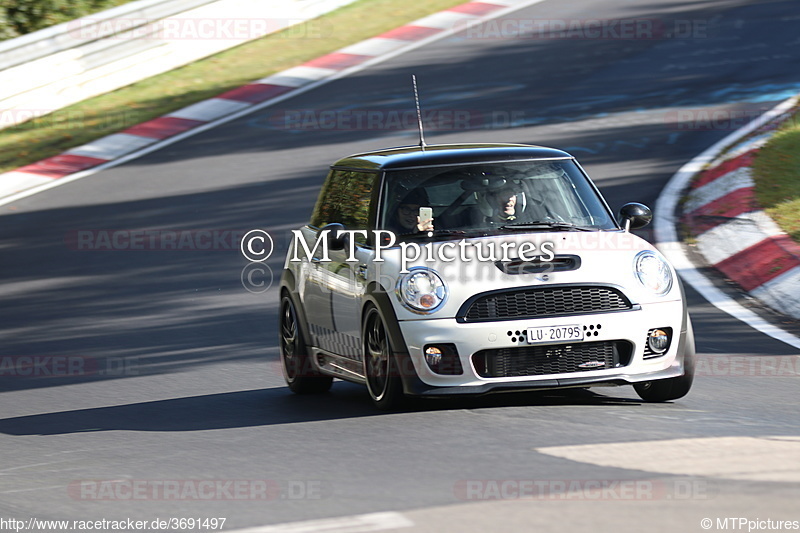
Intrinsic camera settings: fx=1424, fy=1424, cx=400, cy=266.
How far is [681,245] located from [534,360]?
5.40 m

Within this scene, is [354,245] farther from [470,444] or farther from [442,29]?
[442,29]

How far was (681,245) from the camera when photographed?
42.4ft

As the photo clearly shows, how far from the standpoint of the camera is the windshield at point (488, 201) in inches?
338

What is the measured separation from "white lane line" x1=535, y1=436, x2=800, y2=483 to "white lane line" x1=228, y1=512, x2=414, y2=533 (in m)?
1.18

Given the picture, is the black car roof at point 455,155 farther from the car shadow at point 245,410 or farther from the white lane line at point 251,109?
the white lane line at point 251,109

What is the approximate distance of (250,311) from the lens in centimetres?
1218

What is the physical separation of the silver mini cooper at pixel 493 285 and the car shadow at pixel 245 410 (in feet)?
0.80

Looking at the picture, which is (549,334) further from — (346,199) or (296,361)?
(296,361)
